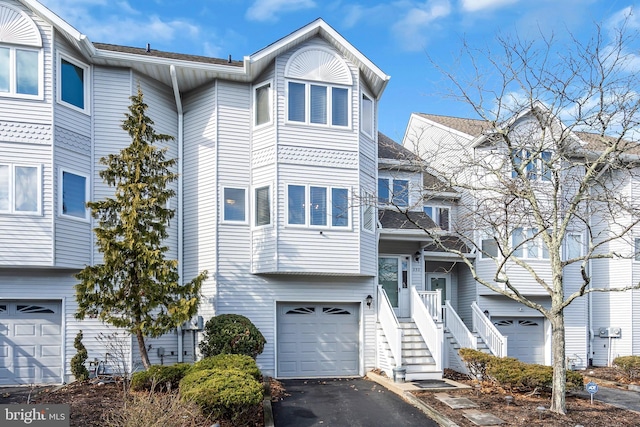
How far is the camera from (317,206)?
14.0m

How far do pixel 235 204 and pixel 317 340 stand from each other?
4.51 metres

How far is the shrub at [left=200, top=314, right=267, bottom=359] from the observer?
40.2 feet

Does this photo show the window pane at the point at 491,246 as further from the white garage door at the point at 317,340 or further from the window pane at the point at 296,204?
the window pane at the point at 296,204

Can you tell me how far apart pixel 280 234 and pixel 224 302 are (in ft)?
7.89

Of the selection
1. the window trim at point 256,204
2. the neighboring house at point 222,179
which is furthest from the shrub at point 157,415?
the window trim at point 256,204

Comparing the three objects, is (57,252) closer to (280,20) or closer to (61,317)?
(61,317)

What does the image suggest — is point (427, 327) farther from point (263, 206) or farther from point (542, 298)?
point (542, 298)

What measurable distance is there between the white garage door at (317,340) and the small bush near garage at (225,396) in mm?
5529

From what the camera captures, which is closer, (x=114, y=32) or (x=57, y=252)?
(x=57, y=252)

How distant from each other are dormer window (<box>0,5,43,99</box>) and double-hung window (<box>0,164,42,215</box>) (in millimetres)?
1811

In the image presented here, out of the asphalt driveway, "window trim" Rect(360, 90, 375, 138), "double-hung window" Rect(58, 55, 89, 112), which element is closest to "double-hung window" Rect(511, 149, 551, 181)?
"window trim" Rect(360, 90, 375, 138)

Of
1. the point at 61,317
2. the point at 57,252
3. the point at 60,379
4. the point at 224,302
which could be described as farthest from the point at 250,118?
the point at 60,379

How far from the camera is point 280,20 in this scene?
15.6 metres

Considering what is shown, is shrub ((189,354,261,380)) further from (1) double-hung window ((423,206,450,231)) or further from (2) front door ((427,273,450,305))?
(1) double-hung window ((423,206,450,231))
